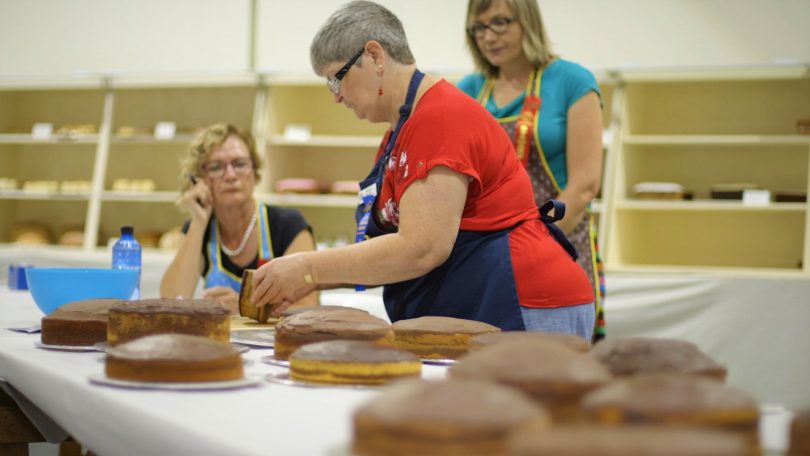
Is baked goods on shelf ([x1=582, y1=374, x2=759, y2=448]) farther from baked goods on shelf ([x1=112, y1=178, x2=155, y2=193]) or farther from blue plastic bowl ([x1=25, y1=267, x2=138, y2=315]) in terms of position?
baked goods on shelf ([x1=112, y1=178, x2=155, y2=193])

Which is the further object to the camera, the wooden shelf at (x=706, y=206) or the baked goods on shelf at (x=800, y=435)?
the wooden shelf at (x=706, y=206)

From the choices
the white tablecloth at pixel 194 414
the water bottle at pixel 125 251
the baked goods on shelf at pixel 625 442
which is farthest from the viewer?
the water bottle at pixel 125 251

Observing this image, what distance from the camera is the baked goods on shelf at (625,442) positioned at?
2.00 feet

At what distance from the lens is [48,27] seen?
21.7ft

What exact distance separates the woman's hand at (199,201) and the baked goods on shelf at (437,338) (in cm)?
172

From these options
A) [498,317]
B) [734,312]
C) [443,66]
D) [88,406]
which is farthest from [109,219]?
[88,406]

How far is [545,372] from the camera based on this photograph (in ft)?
2.76

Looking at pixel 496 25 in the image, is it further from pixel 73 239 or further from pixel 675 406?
pixel 73 239

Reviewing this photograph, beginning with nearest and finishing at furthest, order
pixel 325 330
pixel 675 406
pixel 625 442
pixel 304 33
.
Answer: pixel 625 442
pixel 675 406
pixel 325 330
pixel 304 33

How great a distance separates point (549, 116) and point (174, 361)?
5.43ft

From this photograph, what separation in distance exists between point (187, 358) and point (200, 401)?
0.10 meters

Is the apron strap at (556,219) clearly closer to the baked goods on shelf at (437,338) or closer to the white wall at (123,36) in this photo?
the baked goods on shelf at (437,338)

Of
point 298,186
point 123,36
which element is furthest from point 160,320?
point 123,36

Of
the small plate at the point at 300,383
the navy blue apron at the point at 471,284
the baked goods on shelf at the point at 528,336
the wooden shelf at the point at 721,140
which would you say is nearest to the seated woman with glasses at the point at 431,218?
the navy blue apron at the point at 471,284
